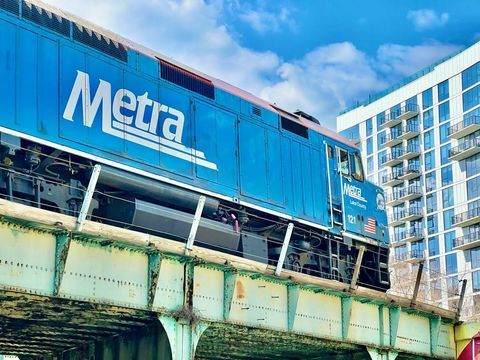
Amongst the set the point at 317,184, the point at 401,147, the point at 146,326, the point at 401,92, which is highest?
the point at 401,92

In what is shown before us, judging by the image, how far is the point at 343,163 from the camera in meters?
26.2

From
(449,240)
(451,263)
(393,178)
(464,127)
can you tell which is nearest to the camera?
(464,127)

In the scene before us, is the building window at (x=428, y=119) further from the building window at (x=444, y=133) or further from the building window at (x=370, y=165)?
the building window at (x=370, y=165)

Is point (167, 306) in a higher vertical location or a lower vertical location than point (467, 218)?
lower

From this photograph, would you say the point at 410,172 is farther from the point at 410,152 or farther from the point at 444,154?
the point at 444,154

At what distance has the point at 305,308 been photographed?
749 inches

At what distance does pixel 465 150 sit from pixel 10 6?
7035 centimetres

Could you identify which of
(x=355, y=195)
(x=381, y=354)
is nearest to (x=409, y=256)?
(x=355, y=195)

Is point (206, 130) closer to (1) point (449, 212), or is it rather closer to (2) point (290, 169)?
(2) point (290, 169)

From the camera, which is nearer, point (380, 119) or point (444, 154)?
point (444, 154)

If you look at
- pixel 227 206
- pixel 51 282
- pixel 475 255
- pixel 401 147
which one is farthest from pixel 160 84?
pixel 401 147

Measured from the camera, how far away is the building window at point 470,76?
80.6m

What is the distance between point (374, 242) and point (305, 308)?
26.1 ft

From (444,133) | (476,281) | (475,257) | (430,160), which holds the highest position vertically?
(444,133)
